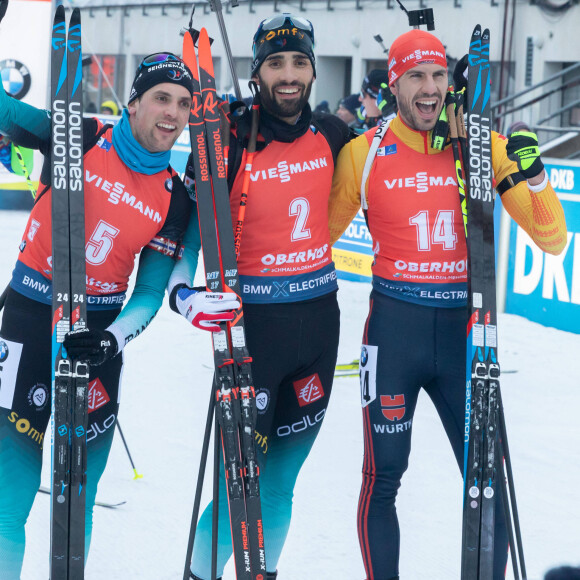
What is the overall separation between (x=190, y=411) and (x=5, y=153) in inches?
75.0

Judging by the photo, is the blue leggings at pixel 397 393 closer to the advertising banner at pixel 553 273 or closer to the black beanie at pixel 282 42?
the black beanie at pixel 282 42

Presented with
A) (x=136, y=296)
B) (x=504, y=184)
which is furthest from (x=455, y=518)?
(x=136, y=296)

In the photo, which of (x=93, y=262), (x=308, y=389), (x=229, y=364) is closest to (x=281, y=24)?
(x=93, y=262)

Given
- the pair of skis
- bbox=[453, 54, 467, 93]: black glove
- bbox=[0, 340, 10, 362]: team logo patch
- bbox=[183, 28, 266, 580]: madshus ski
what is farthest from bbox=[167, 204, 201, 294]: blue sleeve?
bbox=[453, 54, 467, 93]: black glove

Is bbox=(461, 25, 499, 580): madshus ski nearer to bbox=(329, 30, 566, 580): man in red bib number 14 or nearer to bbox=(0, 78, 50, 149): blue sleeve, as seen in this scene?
bbox=(329, 30, 566, 580): man in red bib number 14

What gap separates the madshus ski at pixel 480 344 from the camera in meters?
2.78

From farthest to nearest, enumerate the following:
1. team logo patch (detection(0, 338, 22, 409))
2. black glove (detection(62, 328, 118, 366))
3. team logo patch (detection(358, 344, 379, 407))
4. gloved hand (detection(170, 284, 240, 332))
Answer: team logo patch (detection(358, 344, 379, 407))
team logo patch (detection(0, 338, 22, 409))
gloved hand (detection(170, 284, 240, 332))
black glove (detection(62, 328, 118, 366))

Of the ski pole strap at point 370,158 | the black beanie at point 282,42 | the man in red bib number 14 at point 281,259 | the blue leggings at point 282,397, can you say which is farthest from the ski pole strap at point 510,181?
the black beanie at point 282,42

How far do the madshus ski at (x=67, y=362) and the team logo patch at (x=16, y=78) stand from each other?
6.46 m

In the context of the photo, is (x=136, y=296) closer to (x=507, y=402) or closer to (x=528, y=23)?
(x=507, y=402)

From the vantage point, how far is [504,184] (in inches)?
119

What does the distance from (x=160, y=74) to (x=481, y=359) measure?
1404 mm

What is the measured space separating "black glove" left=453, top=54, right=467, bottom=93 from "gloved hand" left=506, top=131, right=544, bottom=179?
304mm

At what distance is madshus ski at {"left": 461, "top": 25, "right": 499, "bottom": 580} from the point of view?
2779 mm
